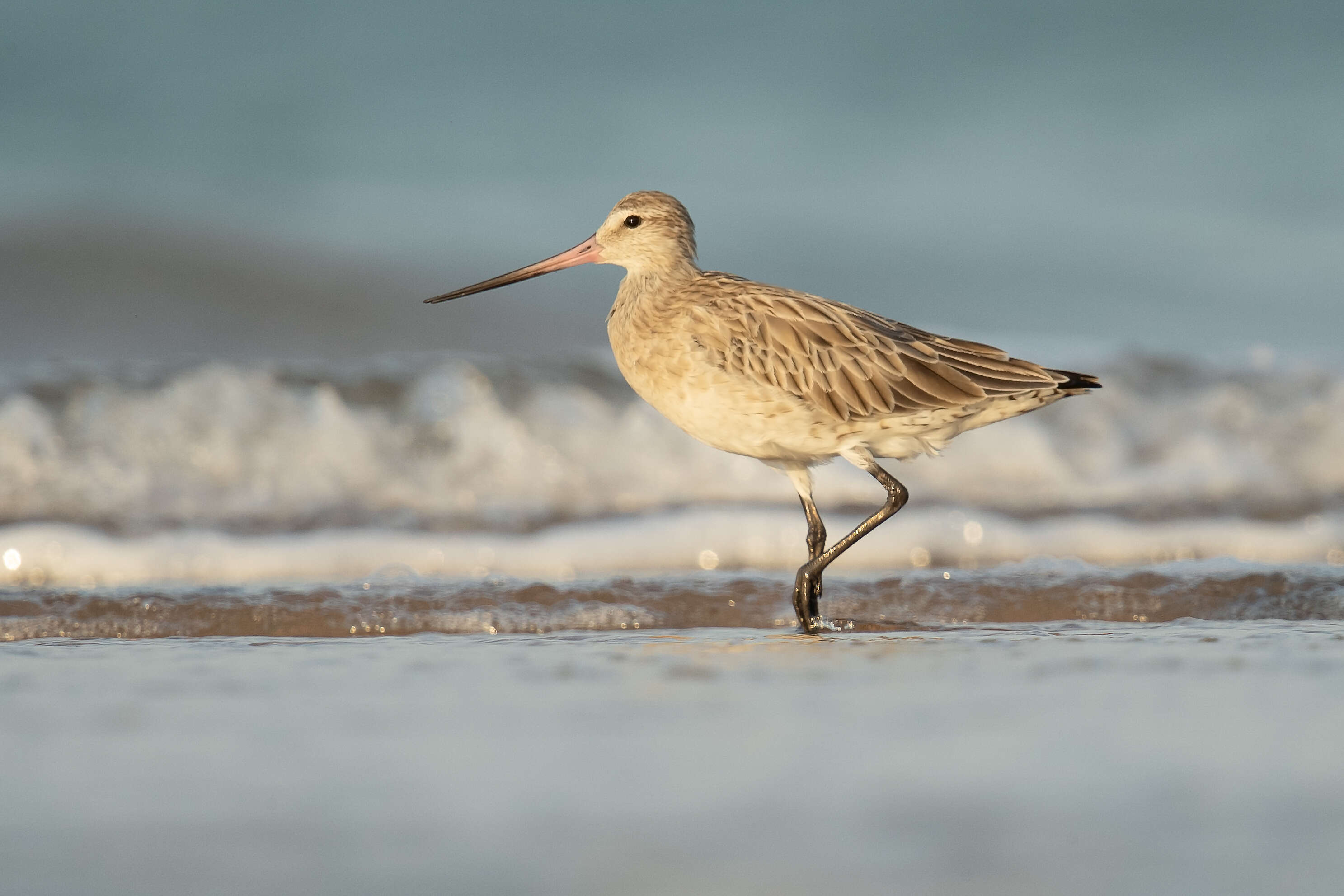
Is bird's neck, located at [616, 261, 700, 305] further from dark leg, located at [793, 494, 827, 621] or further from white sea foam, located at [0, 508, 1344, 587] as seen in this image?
white sea foam, located at [0, 508, 1344, 587]

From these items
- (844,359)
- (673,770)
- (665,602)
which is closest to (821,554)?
(665,602)

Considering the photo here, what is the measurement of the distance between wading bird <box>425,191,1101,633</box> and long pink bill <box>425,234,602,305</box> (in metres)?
0.58

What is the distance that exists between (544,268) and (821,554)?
72.4 inches

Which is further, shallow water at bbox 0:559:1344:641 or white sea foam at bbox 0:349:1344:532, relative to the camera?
white sea foam at bbox 0:349:1344:532

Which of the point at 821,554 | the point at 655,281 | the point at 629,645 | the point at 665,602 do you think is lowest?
the point at 629,645

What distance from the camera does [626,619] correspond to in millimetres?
4801

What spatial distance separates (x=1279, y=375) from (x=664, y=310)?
5437 millimetres

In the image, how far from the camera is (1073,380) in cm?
487

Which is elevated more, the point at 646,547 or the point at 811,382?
the point at 811,382

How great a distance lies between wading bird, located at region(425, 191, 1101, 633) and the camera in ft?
15.4

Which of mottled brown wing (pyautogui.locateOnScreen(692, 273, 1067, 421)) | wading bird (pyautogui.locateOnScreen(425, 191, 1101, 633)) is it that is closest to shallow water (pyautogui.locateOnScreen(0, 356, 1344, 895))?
wading bird (pyautogui.locateOnScreen(425, 191, 1101, 633))

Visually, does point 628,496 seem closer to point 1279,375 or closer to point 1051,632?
point 1051,632

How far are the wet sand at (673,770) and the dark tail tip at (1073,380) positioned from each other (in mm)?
1304

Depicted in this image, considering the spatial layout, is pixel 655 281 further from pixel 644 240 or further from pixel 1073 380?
pixel 1073 380
